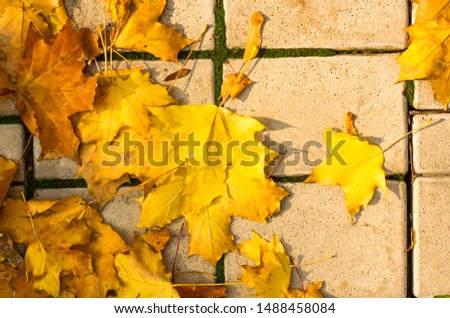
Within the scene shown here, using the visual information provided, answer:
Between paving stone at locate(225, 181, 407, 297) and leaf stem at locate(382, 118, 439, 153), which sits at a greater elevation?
leaf stem at locate(382, 118, 439, 153)

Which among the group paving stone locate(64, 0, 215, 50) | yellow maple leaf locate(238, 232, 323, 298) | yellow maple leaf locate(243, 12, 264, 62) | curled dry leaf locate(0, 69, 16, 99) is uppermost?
paving stone locate(64, 0, 215, 50)

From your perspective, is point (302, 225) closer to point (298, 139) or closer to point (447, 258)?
point (298, 139)

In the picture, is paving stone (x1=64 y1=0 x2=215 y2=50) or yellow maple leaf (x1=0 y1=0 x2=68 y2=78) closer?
yellow maple leaf (x1=0 y1=0 x2=68 y2=78)

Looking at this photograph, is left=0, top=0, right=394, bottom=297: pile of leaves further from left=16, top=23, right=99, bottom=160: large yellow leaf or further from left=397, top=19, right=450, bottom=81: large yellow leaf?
left=397, top=19, right=450, bottom=81: large yellow leaf

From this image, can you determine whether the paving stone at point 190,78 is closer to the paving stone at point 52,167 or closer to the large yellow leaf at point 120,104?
the large yellow leaf at point 120,104

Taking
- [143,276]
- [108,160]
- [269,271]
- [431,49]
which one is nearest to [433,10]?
[431,49]

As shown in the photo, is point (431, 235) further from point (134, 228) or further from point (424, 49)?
point (134, 228)

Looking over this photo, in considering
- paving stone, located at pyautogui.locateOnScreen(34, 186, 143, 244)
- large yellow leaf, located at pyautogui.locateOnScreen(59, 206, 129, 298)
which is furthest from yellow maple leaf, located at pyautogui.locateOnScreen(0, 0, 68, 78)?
large yellow leaf, located at pyautogui.locateOnScreen(59, 206, 129, 298)

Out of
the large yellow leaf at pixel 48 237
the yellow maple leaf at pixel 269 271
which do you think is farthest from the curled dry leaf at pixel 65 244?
the yellow maple leaf at pixel 269 271
